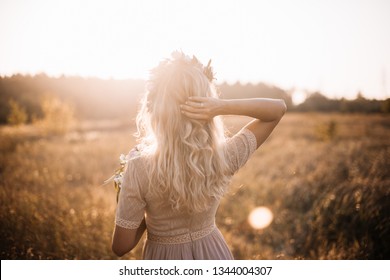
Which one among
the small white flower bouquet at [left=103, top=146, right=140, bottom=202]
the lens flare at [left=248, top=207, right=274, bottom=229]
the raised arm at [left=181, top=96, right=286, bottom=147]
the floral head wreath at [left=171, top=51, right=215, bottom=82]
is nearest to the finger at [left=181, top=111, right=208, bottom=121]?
the raised arm at [left=181, top=96, right=286, bottom=147]

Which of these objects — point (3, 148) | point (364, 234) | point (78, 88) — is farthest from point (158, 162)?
point (78, 88)

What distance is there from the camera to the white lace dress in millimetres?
1604

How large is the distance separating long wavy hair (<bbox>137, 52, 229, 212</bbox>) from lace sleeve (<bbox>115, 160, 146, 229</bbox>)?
3.5 inches

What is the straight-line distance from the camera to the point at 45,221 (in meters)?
3.94

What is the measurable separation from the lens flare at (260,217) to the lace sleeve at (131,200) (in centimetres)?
459

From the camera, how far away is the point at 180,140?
1.61 m

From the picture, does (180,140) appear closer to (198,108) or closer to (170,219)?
(198,108)

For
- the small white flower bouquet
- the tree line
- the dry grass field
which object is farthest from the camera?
the tree line

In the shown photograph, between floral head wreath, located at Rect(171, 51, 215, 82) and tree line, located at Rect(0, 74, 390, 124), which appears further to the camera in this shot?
tree line, located at Rect(0, 74, 390, 124)

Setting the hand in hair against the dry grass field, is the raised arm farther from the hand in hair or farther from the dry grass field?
the dry grass field

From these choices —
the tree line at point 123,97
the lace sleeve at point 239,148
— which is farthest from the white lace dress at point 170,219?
the tree line at point 123,97

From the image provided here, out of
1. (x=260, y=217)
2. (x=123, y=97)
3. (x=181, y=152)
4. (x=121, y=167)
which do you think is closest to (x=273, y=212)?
(x=260, y=217)

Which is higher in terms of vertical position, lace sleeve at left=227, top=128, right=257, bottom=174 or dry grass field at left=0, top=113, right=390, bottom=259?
lace sleeve at left=227, top=128, right=257, bottom=174

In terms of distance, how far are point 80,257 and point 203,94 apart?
2996mm
